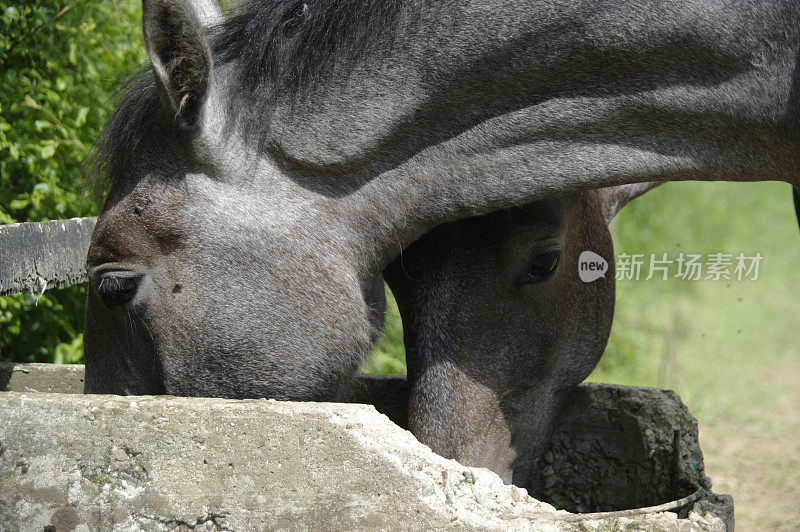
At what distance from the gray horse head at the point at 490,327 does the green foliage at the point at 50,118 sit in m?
1.71

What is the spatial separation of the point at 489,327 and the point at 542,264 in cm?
28

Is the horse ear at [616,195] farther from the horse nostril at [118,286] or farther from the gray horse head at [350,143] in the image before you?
the horse nostril at [118,286]

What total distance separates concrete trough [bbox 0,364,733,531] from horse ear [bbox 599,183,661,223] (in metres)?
1.54

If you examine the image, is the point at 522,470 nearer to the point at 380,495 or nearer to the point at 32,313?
the point at 380,495

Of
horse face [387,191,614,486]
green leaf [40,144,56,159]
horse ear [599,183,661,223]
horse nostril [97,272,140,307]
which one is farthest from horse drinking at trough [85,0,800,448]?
green leaf [40,144,56,159]

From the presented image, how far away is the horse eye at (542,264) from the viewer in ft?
8.96

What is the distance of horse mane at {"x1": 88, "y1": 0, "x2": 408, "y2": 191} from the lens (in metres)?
2.26

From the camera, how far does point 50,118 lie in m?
3.66

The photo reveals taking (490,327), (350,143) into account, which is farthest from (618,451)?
(350,143)

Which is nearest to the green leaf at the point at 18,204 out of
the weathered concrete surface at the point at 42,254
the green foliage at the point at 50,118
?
the green foliage at the point at 50,118

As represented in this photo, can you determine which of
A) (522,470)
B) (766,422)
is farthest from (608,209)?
(766,422)

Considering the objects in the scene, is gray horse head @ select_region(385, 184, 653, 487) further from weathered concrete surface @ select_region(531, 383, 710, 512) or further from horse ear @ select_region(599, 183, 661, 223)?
horse ear @ select_region(599, 183, 661, 223)

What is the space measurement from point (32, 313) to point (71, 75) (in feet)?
3.77

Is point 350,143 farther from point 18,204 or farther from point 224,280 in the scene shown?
point 18,204
